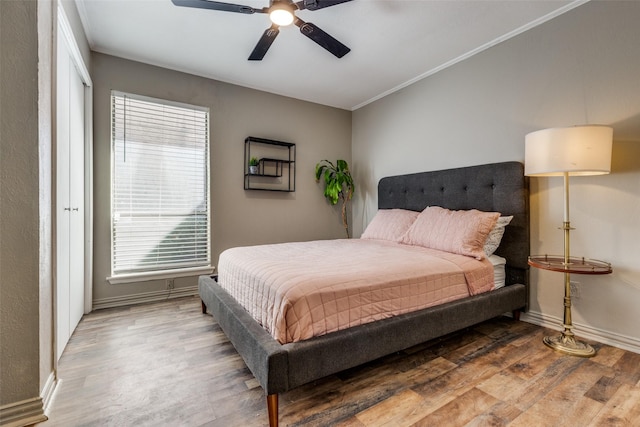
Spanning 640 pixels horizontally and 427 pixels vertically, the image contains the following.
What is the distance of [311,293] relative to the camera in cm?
150

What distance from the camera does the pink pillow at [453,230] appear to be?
2412 mm

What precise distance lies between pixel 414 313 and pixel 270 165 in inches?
109

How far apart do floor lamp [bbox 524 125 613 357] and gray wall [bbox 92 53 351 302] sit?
108 inches

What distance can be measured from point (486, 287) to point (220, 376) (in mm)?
2070

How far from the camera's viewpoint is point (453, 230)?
101 inches

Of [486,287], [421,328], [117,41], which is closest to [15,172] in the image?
[117,41]

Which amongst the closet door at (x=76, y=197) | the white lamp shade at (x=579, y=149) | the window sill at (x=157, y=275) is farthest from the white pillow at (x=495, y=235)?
the closet door at (x=76, y=197)

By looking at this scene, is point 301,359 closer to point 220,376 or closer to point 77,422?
point 220,376

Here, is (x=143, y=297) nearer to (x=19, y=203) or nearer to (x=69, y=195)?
(x=69, y=195)

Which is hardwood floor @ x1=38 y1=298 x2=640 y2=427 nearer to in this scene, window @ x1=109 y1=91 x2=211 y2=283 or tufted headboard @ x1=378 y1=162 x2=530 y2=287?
tufted headboard @ x1=378 y1=162 x2=530 y2=287

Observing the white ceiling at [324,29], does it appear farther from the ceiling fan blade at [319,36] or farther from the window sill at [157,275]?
the window sill at [157,275]

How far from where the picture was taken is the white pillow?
2.49 m

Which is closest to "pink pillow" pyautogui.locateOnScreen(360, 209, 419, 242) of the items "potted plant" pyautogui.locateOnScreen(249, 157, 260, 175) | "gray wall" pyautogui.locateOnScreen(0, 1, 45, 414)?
"potted plant" pyautogui.locateOnScreen(249, 157, 260, 175)

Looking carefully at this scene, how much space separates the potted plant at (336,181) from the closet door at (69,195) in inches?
A: 108
